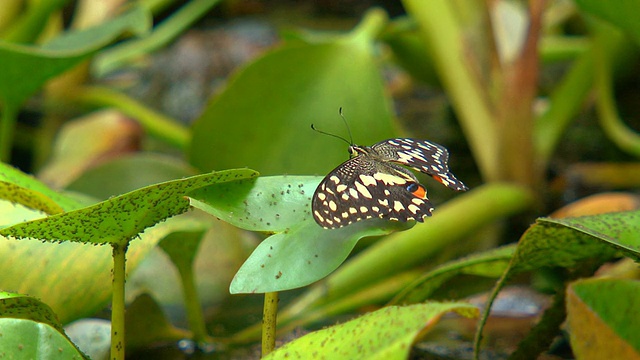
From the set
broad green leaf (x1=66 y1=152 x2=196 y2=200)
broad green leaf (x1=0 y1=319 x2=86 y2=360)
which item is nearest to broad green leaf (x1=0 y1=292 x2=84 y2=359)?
broad green leaf (x1=0 y1=319 x2=86 y2=360)

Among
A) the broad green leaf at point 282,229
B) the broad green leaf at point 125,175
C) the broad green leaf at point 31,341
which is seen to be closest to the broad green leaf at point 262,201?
the broad green leaf at point 282,229

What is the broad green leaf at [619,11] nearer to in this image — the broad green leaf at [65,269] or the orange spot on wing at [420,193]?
the orange spot on wing at [420,193]

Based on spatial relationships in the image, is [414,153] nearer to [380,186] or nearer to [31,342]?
[380,186]

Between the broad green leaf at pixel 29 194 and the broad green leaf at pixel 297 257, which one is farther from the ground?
the broad green leaf at pixel 29 194

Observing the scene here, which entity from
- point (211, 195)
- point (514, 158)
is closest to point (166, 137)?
point (514, 158)

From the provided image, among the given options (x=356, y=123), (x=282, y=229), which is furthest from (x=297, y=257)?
(x=356, y=123)

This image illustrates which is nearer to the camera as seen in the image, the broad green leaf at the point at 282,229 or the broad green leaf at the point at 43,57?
the broad green leaf at the point at 282,229

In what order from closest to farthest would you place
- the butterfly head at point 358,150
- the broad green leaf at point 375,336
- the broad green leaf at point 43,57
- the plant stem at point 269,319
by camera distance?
1. the broad green leaf at point 375,336
2. the plant stem at point 269,319
3. the butterfly head at point 358,150
4. the broad green leaf at point 43,57
